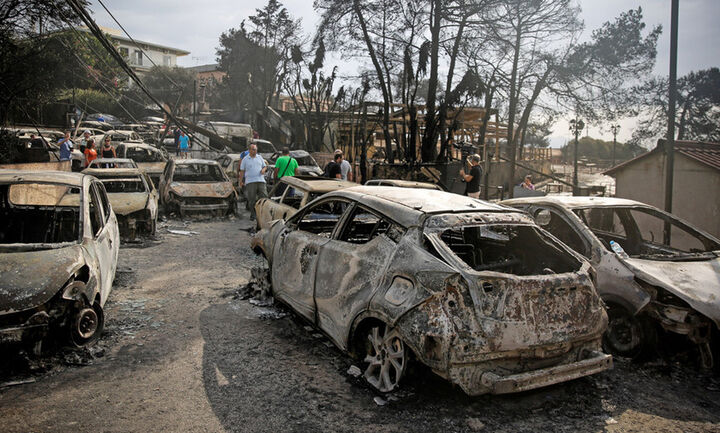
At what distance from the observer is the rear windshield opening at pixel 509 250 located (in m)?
4.25

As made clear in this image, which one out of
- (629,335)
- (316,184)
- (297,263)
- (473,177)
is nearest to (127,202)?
(316,184)

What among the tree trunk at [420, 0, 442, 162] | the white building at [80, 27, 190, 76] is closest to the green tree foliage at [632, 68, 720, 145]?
the tree trunk at [420, 0, 442, 162]

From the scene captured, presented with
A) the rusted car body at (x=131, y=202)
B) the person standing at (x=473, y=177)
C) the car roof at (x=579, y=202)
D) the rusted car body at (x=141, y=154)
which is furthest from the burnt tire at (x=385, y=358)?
the rusted car body at (x=141, y=154)

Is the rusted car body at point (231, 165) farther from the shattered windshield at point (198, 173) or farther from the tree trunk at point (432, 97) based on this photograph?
the tree trunk at point (432, 97)

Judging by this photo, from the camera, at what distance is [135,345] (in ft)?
15.0

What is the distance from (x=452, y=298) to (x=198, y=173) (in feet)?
35.9

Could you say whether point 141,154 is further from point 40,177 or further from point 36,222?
point 40,177

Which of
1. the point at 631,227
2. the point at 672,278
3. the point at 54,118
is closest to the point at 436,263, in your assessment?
→ the point at 672,278

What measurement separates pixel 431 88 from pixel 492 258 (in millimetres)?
13400

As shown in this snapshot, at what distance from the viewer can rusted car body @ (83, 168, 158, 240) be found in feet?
30.3

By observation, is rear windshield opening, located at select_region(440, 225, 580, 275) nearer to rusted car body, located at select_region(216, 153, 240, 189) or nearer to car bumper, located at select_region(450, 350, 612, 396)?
car bumper, located at select_region(450, 350, 612, 396)

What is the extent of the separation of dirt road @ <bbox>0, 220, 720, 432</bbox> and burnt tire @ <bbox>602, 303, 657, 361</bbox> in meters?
0.14

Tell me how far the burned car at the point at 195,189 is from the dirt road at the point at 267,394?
22.5 feet

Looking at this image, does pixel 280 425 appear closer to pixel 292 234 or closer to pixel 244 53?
pixel 292 234
